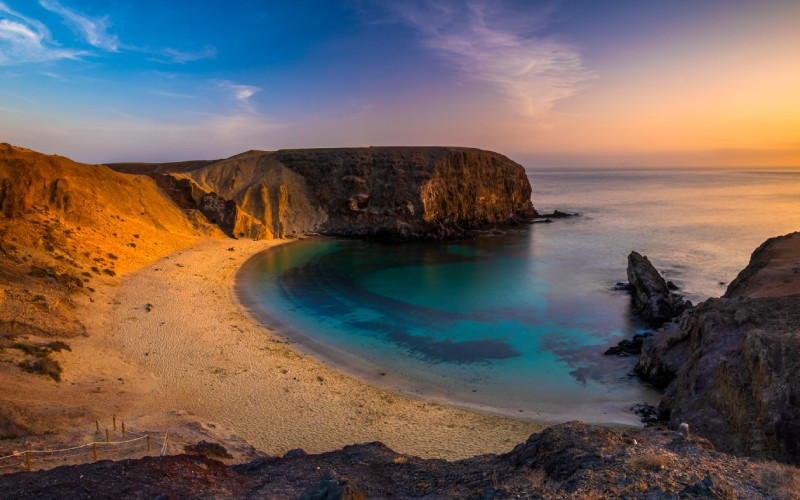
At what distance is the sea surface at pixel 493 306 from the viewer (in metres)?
18.7

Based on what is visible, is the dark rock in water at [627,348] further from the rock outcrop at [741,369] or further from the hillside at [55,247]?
the hillside at [55,247]

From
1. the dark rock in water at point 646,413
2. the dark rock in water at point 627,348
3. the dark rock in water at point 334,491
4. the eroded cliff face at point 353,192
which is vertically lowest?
the dark rock in water at point 646,413

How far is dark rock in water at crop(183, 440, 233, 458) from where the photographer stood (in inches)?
444

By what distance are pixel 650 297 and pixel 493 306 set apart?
982 centimetres

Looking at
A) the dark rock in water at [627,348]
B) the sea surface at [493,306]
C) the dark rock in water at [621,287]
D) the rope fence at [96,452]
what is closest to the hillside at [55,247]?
the rope fence at [96,452]

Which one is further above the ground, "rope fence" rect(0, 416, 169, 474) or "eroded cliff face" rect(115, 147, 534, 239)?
"eroded cliff face" rect(115, 147, 534, 239)

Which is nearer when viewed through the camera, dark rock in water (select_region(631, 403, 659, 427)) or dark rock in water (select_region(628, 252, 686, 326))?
dark rock in water (select_region(631, 403, 659, 427))

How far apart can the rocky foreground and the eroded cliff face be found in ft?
147

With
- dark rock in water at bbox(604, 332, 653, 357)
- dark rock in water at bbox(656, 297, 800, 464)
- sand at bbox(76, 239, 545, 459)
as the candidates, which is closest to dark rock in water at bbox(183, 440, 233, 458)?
sand at bbox(76, 239, 545, 459)

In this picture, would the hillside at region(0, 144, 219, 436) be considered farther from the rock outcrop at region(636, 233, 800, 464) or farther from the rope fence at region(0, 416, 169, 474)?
the rock outcrop at region(636, 233, 800, 464)

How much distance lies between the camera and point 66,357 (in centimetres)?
1738

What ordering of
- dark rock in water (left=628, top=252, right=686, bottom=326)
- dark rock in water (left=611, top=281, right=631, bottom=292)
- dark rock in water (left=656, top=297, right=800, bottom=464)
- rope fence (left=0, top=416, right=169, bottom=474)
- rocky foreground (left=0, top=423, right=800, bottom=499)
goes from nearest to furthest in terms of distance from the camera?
rocky foreground (left=0, top=423, right=800, bottom=499) < rope fence (left=0, top=416, right=169, bottom=474) < dark rock in water (left=656, top=297, right=800, bottom=464) < dark rock in water (left=628, top=252, right=686, bottom=326) < dark rock in water (left=611, top=281, right=631, bottom=292)

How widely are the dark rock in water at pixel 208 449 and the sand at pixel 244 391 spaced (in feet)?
3.47

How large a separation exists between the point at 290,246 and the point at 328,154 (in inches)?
891
